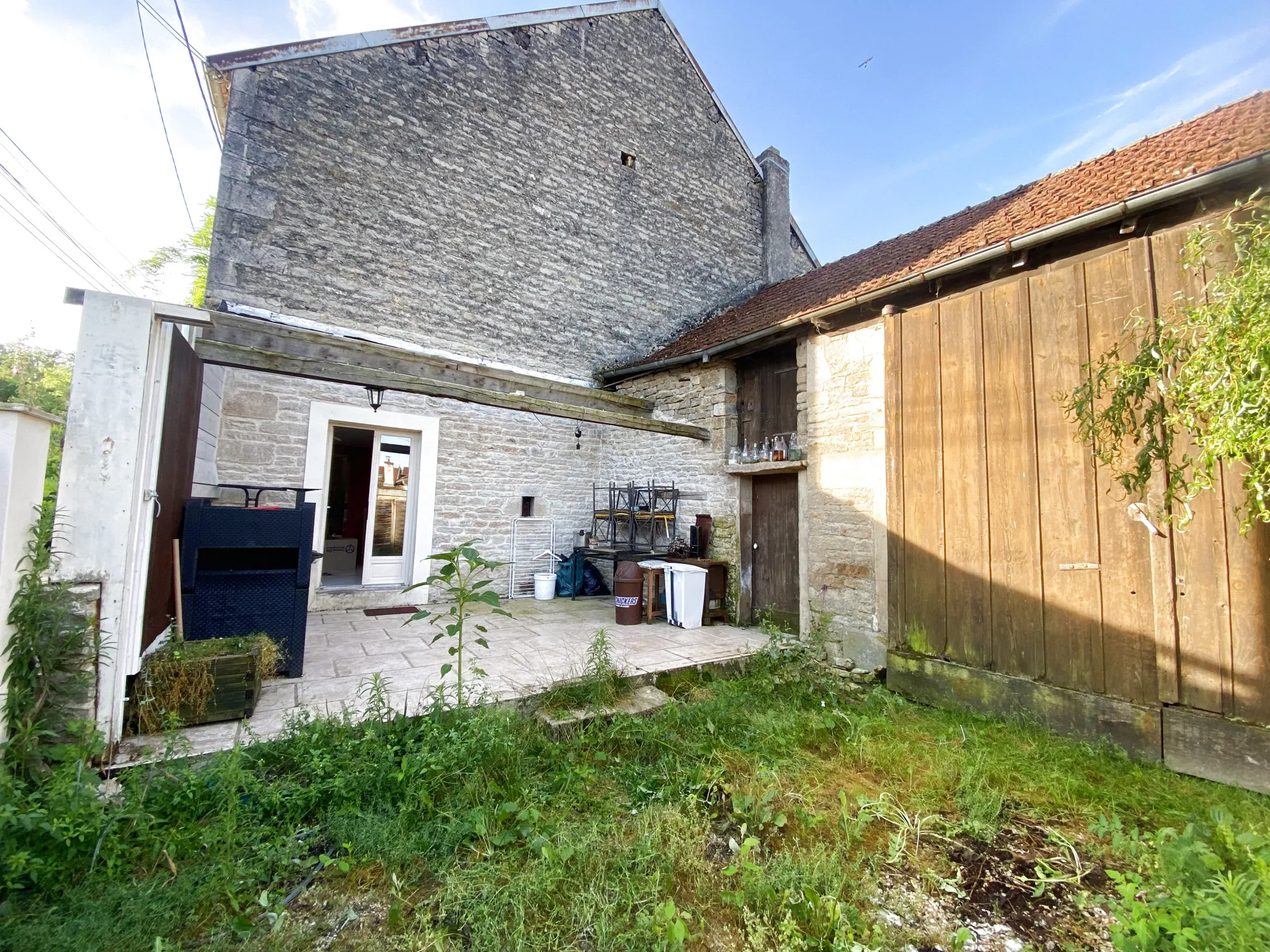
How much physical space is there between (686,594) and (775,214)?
8.24 metres

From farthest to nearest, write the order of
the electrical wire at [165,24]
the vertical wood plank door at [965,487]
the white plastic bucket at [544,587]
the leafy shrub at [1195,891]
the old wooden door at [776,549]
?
the white plastic bucket at [544,587] < the old wooden door at [776,549] < the electrical wire at [165,24] < the vertical wood plank door at [965,487] < the leafy shrub at [1195,891]

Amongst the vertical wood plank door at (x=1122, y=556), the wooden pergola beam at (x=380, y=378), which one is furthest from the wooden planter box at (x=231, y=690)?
the vertical wood plank door at (x=1122, y=556)

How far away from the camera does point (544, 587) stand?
7.27 meters

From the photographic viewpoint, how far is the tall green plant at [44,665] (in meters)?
2.06

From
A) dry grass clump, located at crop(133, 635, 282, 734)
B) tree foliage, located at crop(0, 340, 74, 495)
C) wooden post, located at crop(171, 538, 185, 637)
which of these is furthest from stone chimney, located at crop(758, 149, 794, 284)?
tree foliage, located at crop(0, 340, 74, 495)

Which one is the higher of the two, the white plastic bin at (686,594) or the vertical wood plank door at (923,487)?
the vertical wood plank door at (923,487)

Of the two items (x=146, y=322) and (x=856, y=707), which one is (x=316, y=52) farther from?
(x=856, y=707)

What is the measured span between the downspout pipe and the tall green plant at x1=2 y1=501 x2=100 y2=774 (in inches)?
213

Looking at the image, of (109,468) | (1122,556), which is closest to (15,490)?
(109,468)

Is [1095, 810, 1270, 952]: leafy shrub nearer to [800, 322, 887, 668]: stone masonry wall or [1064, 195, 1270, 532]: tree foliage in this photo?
[1064, 195, 1270, 532]: tree foliage

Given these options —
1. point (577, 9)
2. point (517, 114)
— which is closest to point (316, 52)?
point (517, 114)

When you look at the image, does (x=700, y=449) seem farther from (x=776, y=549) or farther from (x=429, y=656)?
(x=429, y=656)

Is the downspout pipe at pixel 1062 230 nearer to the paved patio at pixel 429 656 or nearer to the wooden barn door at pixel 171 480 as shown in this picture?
the paved patio at pixel 429 656

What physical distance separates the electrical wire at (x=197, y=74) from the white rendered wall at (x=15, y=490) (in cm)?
572
